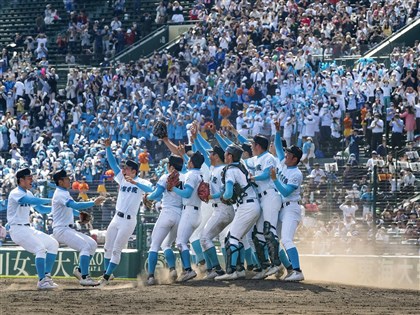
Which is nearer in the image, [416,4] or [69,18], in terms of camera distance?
[416,4]

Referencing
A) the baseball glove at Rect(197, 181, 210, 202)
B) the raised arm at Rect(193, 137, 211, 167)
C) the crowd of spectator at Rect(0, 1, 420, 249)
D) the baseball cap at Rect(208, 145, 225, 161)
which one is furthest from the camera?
the crowd of spectator at Rect(0, 1, 420, 249)

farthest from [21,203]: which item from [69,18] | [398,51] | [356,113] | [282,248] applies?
[69,18]

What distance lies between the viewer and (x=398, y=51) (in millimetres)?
30828

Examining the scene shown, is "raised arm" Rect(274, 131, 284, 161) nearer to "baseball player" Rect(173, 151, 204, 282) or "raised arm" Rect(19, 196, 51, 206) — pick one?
"baseball player" Rect(173, 151, 204, 282)

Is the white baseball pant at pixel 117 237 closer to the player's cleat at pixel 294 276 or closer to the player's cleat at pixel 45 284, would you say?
the player's cleat at pixel 45 284

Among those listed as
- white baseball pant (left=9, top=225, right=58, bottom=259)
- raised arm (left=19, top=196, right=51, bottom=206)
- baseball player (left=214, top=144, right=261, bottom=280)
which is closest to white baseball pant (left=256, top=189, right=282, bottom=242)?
baseball player (left=214, top=144, right=261, bottom=280)

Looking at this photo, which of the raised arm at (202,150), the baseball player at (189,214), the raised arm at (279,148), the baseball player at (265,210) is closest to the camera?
the baseball player at (265,210)

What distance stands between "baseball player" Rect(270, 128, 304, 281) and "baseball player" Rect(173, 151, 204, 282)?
51.4 inches

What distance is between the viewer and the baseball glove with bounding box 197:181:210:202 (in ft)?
57.0

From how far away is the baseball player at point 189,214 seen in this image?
17484mm

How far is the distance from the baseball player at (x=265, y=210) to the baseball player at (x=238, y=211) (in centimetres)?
14

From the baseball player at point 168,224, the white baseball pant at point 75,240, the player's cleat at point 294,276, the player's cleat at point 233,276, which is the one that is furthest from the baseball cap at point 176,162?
the player's cleat at point 294,276

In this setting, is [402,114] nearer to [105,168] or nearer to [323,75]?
[323,75]

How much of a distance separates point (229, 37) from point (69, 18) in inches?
356
